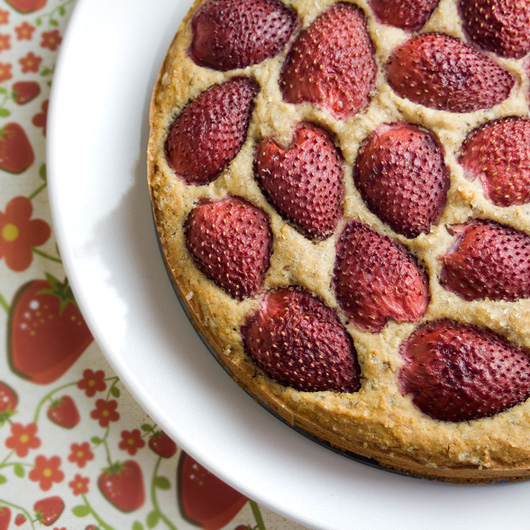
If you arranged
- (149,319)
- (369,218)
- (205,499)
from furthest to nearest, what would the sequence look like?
(205,499) → (149,319) → (369,218)

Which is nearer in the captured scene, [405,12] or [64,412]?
[405,12]

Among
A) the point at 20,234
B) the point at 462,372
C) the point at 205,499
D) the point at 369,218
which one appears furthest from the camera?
the point at 20,234

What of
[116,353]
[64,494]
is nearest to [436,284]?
[116,353]

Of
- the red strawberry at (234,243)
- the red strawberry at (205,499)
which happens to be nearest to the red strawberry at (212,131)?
the red strawberry at (234,243)

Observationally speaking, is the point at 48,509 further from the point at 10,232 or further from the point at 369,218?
the point at 369,218

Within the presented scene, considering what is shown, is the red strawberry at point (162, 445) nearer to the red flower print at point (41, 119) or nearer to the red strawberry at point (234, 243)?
the red strawberry at point (234, 243)

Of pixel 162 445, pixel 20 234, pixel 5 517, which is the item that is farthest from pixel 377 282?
pixel 5 517

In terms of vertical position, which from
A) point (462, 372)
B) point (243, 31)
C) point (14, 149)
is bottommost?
point (14, 149)

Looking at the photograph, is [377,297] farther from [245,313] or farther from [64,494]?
[64,494]
